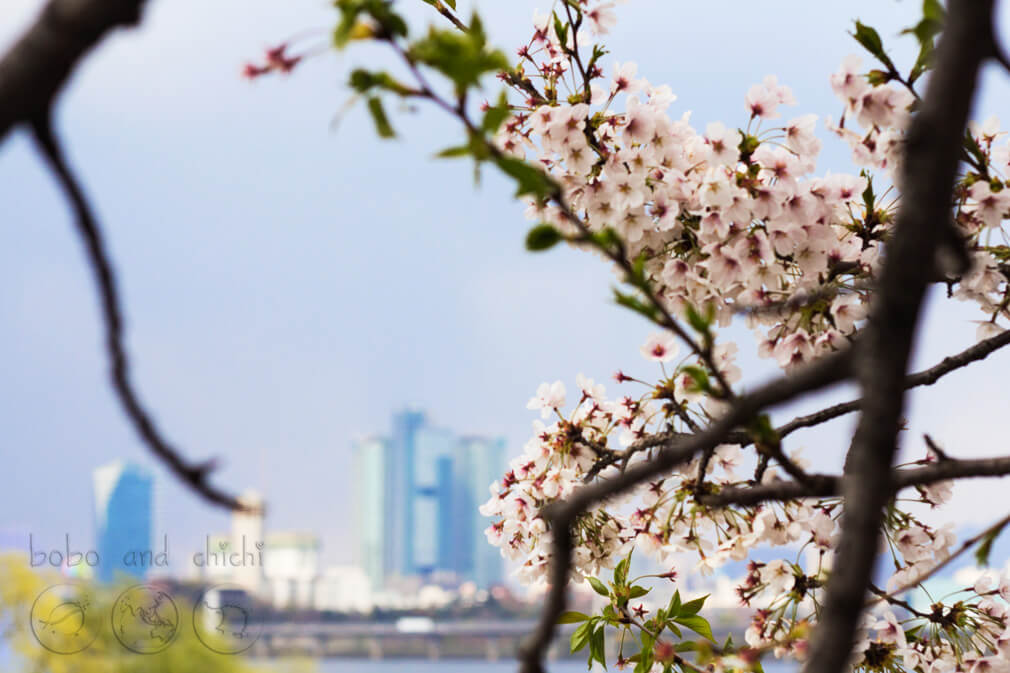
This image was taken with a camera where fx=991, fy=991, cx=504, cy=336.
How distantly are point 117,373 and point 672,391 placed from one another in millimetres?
614

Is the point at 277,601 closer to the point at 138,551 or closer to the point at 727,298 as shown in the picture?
the point at 138,551

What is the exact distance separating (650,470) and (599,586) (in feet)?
2.59

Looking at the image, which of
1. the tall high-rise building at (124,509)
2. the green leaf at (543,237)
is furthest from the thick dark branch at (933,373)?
the tall high-rise building at (124,509)

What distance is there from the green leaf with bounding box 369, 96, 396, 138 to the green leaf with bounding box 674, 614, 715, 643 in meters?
0.70

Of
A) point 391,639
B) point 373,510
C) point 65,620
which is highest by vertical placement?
point 373,510

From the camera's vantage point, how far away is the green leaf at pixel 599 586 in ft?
3.54

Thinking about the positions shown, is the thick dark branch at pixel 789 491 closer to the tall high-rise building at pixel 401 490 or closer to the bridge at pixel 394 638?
the bridge at pixel 394 638

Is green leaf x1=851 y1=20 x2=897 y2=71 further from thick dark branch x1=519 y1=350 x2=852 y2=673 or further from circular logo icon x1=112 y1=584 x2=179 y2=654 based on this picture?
circular logo icon x1=112 y1=584 x2=179 y2=654

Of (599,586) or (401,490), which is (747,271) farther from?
(401,490)

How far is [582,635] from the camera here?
3.42 ft

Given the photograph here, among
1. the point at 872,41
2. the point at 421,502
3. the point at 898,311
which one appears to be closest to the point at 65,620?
the point at 872,41

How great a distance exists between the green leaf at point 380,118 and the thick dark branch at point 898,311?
27cm

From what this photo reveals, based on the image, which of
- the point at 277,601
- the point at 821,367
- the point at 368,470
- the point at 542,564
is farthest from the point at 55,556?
the point at 368,470

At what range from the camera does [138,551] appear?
8.67ft
